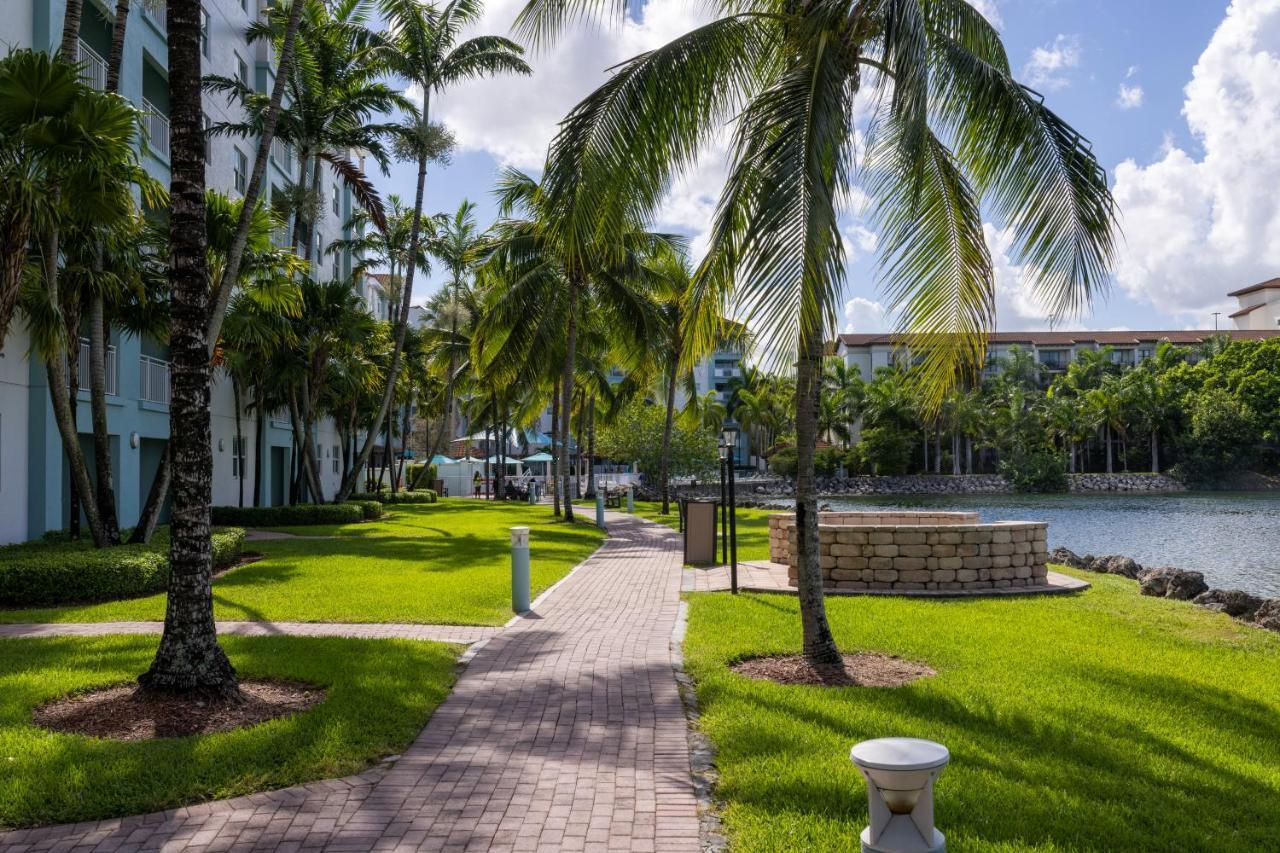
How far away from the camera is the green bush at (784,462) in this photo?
65312 mm

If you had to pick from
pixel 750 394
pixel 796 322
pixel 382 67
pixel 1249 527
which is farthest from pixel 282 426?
pixel 750 394

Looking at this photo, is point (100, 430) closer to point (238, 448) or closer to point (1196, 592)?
point (238, 448)

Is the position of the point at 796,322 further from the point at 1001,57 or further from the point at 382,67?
the point at 382,67

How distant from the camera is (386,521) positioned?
2777cm

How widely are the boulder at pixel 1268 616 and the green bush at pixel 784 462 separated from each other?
167 ft

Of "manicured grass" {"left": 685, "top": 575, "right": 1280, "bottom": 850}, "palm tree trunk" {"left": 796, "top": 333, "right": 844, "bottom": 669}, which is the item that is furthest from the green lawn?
"palm tree trunk" {"left": 796, "top": 333, "right": 844, "bottom": 669}

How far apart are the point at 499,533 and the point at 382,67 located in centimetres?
1329

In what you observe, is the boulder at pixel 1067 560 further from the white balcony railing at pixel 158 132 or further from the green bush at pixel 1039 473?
the green bush at pixel 1039 473

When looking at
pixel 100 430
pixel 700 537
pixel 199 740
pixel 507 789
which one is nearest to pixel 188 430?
pixel 199 740

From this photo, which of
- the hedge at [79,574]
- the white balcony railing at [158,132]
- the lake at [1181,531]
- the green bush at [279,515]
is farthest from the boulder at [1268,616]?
the white balcony railing at [158,132]

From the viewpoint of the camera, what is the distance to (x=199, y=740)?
18.7ft

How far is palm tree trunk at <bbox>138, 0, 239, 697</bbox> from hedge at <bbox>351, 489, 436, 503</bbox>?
2921cm

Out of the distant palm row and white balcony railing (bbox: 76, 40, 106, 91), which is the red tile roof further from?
the distant palm row

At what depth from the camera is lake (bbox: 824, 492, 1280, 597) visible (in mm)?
21109
